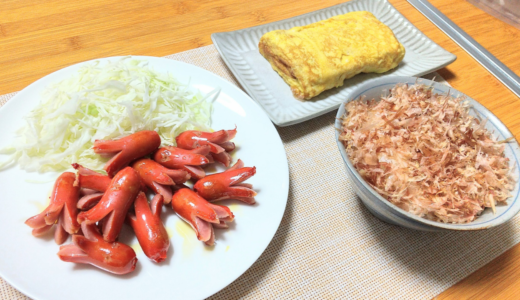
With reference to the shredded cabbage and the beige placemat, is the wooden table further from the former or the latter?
the beige placemat

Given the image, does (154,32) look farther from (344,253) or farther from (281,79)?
(344,253)

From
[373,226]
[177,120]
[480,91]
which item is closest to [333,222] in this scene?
[373,226]

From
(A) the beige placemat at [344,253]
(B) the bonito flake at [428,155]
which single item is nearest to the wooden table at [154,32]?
(B) the bonito flake at [428,155]

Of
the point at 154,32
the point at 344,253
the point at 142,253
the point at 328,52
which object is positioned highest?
the point at 154,32

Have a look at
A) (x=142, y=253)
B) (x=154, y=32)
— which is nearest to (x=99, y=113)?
(x=142, y=253)

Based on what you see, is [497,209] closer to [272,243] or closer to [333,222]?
[333,222]

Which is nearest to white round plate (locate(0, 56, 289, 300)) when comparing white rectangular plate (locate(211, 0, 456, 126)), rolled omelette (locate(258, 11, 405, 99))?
white rectangular plate (locate(211, 0, 456, 126))

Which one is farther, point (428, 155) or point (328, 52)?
point (328, 52)

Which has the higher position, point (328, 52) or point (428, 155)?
point (328, 52)
